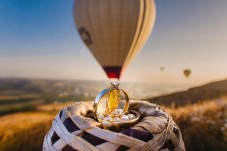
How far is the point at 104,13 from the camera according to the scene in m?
3.35

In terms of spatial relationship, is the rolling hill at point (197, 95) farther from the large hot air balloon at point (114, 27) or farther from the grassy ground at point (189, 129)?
the large hot air balloon at point (114, 27)

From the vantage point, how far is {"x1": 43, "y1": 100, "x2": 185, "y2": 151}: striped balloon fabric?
0.36m

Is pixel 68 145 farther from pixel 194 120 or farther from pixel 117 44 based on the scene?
pixel 117 44

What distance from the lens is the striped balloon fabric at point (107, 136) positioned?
0.36 metres

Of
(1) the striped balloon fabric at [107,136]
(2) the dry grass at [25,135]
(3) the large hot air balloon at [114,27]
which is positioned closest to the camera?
(1) the striped balloon fabric at [107,136]

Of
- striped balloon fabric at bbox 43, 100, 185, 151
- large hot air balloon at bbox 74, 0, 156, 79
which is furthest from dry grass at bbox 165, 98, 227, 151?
large hot air balloon at bbox 74, 0, 156, 79

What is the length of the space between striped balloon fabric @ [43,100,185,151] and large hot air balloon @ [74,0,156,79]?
292 centimetres

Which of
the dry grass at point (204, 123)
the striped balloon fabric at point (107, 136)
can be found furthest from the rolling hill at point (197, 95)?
the striped balloon fabric at point (107, 136)

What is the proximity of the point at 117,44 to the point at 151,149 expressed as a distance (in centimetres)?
308

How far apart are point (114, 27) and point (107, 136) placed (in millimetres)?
3036

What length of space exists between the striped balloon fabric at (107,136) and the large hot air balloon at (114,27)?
292cm

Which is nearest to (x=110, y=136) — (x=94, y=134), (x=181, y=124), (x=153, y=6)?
(x=94, y=134)

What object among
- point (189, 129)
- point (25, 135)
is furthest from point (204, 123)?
point (25, 135)

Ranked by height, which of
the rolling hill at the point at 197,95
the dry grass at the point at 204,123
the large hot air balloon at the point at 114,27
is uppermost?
the large hot air balloon at the point at 114,27
